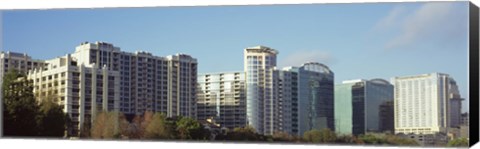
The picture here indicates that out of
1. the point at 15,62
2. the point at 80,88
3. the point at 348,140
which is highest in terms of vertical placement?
the point at 15,62

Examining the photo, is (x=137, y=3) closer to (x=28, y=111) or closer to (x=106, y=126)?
(x=106, y=126)

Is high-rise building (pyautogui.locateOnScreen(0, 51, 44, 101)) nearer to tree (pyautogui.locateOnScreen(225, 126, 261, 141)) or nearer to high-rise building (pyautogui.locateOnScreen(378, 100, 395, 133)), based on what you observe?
tree (pyautogui.locateOnScreen(225, 126, 261, 141))

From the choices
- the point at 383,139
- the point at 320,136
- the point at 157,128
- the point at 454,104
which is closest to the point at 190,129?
the point at 157,128

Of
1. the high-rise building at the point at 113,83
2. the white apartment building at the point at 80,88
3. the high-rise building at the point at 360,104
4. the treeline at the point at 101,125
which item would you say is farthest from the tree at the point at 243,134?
the white apartment building at the point at 80,88

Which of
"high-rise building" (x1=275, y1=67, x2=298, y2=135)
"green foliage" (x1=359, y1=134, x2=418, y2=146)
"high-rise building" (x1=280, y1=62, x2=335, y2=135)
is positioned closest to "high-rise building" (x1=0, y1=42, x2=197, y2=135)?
"high-rise building" (x1=275, y1=67, x2=298, y2=135)

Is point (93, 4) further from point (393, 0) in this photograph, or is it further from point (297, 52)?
point (393, 0)

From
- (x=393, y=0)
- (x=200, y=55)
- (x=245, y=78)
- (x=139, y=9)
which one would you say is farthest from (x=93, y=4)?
(x=393, y=0)

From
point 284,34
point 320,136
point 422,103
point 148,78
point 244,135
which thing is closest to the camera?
point 422,103

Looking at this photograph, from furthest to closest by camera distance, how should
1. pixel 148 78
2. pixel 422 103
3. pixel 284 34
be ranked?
pixel 148 78 < pixel 284 34 < pixel 422 103
